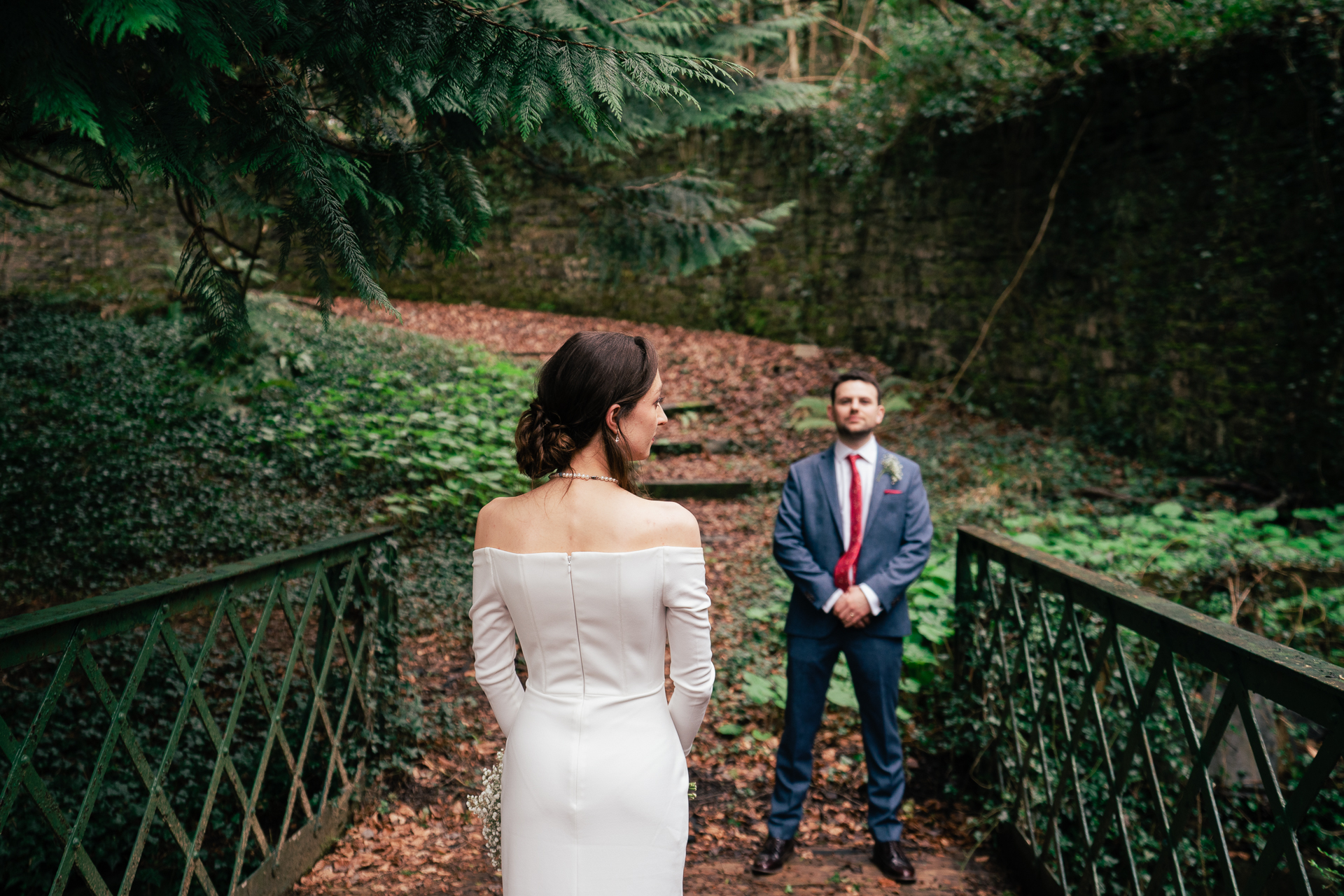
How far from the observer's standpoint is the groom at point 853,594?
2801 millimetres

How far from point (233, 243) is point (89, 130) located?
2140mm

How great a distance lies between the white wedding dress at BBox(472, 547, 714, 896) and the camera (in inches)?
61.6

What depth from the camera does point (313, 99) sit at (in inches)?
101

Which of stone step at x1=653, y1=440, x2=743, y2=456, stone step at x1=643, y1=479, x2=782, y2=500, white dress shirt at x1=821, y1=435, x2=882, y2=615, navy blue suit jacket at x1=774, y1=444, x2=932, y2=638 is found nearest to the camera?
navy blue suit jacket at x1=774, y1=444, x2=932, y2=638

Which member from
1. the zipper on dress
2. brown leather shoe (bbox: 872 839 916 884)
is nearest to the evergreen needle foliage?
the zipper on dress

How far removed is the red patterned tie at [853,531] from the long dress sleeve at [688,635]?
1.29 metres

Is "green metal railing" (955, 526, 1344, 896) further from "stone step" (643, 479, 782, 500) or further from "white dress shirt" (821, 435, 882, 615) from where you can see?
"stone step" (643, 479, 782, 500)

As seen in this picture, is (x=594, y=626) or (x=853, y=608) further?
(x=853, y=608)

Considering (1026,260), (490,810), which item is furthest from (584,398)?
(1026,260)

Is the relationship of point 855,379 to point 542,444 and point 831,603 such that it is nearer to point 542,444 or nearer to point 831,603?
point 831,603

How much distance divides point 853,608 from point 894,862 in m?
0.93

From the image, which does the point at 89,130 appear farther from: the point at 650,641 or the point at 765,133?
the point at 765,133

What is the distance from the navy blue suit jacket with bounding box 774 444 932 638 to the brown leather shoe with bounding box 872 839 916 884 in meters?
0.76

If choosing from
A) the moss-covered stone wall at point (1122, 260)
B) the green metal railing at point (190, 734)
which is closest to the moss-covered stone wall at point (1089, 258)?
the moss-covered stone wall at point (1122, 260)
